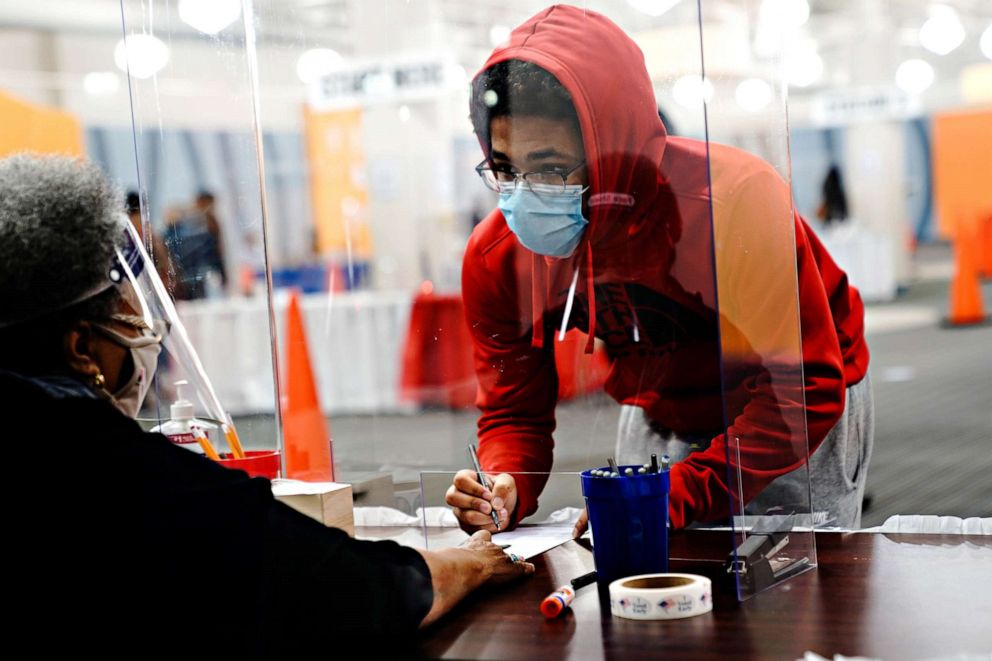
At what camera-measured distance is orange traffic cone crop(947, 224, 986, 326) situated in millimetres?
11820

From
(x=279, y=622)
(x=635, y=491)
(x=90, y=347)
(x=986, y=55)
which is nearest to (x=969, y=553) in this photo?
(x=635, y=491)

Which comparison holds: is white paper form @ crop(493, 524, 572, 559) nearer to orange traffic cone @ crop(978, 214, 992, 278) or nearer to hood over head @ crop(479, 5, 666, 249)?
hood over head @ crop(479, 5, 666, 249)

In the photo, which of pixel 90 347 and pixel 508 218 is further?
pixel 508 218

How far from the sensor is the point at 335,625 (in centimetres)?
120

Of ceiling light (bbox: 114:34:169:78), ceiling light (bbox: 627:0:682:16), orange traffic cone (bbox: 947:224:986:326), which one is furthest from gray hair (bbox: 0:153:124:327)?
orange traffic cone (bbox: 947:224:986:326)

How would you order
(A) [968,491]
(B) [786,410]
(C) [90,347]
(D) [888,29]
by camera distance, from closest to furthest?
(C) [90,347] → (B) [786,410] → (A) [968,491] → (D) [888,29]

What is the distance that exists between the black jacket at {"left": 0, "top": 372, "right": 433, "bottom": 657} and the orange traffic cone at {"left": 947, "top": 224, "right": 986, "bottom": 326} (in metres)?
11.7

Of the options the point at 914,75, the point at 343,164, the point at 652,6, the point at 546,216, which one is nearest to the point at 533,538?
the point at 546,216

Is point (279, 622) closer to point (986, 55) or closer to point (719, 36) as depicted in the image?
point (719, 36)

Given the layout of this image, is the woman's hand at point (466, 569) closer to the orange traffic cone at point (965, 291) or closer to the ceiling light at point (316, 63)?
the ceiling light at point (316, 63)

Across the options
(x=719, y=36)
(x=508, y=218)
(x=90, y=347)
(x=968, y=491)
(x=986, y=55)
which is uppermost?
(x=986, y=55)

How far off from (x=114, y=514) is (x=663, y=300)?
36.3 inches

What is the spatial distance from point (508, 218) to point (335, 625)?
2.62 feet

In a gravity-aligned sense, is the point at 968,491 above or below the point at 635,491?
below
